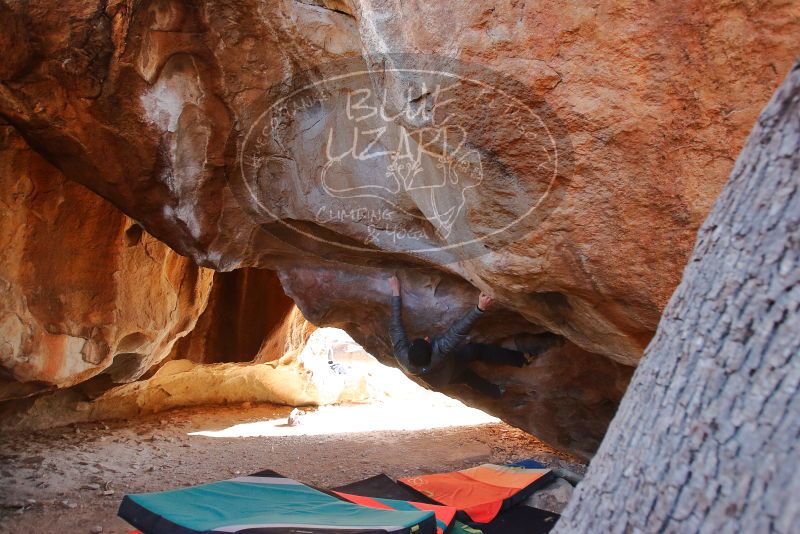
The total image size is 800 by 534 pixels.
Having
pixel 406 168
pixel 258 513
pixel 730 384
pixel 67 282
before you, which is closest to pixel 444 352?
pixel 406 168

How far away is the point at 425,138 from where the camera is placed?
2.53 metres

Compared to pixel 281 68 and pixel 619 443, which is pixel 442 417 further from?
pixel 619 443

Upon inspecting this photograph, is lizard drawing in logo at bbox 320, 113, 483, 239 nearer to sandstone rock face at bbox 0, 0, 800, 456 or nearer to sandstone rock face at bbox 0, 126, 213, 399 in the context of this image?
sandstone rock face at bbox 0, 0, 800, 456

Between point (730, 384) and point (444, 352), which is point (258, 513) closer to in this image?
point (444, 352)

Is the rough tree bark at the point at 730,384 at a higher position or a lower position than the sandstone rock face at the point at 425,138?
lower

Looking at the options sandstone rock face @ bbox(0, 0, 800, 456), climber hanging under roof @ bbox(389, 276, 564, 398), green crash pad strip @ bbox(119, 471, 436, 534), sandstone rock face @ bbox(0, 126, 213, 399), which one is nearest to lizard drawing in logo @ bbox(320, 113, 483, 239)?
sandstone rock face @ bbox(0, 0, 800, 456)

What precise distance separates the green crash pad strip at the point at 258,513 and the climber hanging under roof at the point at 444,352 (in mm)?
1129

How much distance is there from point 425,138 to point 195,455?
346 centimetres

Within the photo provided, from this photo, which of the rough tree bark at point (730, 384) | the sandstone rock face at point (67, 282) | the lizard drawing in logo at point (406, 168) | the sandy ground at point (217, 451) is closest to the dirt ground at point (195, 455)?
the sandy ground at point (217, 451)

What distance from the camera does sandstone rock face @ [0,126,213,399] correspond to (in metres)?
3.80

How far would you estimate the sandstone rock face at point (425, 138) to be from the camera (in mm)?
2053

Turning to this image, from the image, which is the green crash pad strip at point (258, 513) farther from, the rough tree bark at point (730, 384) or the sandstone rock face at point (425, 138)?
the rough tree bark at point (730, 384)

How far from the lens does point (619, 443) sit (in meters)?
1.11

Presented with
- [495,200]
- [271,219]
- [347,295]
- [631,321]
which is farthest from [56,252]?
[631,321]
